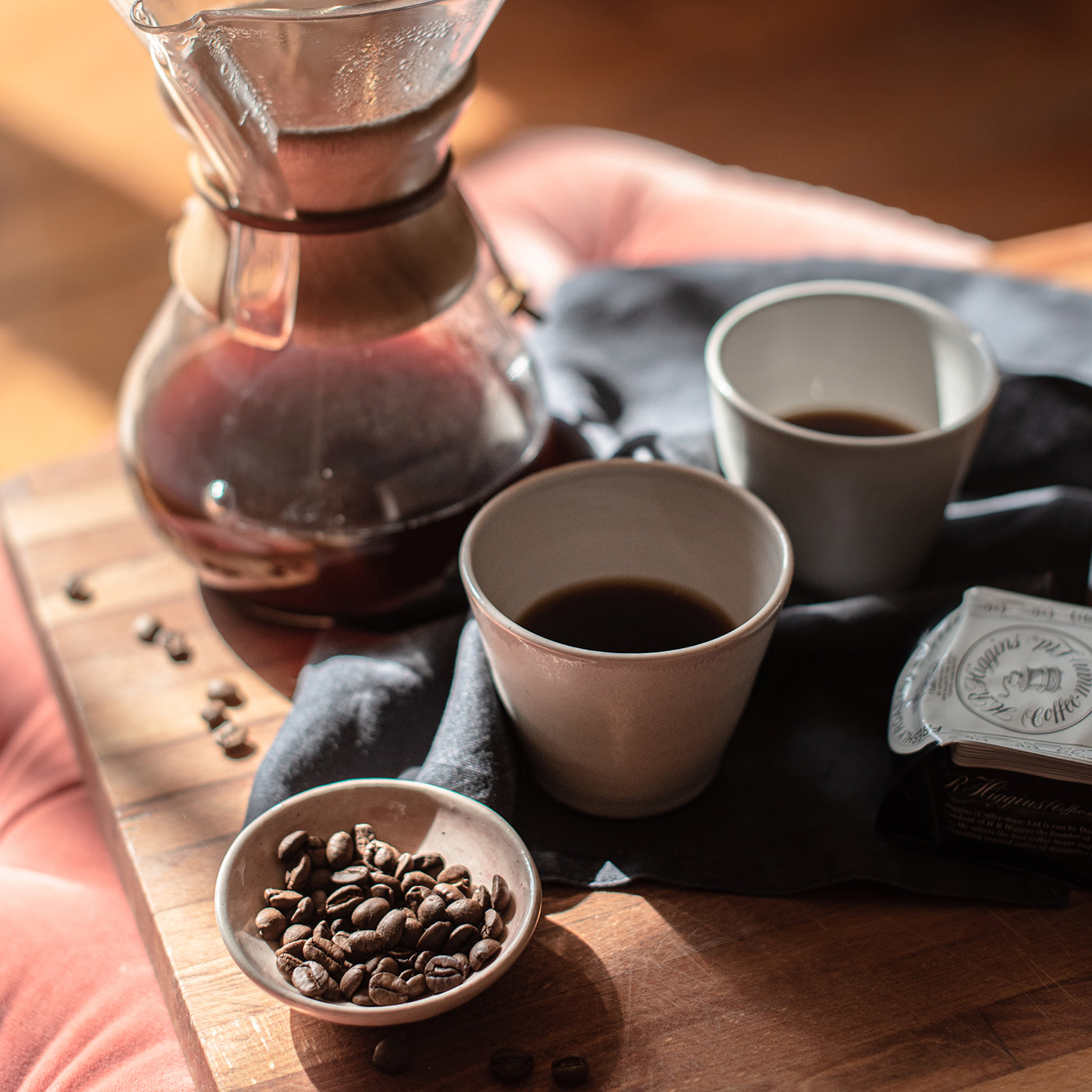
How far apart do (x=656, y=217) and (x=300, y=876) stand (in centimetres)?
82

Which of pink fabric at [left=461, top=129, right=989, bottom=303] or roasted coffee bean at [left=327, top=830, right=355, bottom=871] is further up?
roasted coffee bean at [left=327, top=830, right=355, bottom=871]

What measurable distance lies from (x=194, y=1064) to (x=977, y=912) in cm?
37

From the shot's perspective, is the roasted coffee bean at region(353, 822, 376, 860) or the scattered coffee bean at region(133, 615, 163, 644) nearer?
the roasted coffee bean at region(353, 822, 376, 860)

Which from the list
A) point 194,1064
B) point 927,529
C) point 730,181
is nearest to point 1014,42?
point 730,181

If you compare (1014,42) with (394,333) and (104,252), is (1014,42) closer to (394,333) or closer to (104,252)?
(104,252)

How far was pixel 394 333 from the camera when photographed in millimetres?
637

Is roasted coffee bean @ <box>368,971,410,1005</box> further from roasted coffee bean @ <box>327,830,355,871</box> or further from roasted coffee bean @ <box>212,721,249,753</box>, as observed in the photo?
roasted coffee bean @ <box>212,721,249,753</box>

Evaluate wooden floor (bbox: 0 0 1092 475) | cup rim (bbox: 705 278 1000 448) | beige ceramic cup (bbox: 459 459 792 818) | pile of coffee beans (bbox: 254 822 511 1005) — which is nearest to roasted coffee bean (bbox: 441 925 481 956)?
pile of coffee beans (bbox: 254 822 511 1005)

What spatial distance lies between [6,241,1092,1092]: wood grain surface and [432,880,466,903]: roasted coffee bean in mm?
43

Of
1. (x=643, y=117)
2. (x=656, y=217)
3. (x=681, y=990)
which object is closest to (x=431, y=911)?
(x=681, y=990)

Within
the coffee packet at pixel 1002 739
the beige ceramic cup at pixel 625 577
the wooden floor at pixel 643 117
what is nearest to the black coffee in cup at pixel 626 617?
the beige ceramic cup at pixel 625 577

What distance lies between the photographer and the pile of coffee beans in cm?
50

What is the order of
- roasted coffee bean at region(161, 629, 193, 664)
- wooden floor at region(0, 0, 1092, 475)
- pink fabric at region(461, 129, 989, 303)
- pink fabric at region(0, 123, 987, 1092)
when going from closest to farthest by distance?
pink fabric at region(0, 123, 987, 1092)
roasted coffee bean at region(161, 629, 193, 664)
pink fabric at region(461, 129, 989, 303)
wooden floor at region(0, 0, 1092, 475)

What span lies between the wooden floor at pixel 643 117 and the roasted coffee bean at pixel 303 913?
111 centimetres
